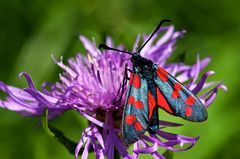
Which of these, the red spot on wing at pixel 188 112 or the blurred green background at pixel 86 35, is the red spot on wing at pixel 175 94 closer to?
the red spot on wing at pixel 188 112

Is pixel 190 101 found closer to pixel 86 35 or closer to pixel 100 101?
pixel 100 101

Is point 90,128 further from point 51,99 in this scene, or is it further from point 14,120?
point 14,120

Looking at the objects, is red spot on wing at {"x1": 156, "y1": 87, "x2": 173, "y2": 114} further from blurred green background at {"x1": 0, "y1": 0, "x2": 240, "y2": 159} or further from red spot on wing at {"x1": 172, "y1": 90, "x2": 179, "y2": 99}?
blurred green background at {"x1": 0, "y1": 0, "x2": 240, "y2": 159}

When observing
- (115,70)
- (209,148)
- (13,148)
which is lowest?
(13,148)

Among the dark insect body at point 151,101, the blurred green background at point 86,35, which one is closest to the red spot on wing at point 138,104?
the dark insect body at point 151,101

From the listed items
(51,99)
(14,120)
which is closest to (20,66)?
(14,120)

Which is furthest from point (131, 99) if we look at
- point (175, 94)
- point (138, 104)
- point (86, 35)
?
point (86, 35)
